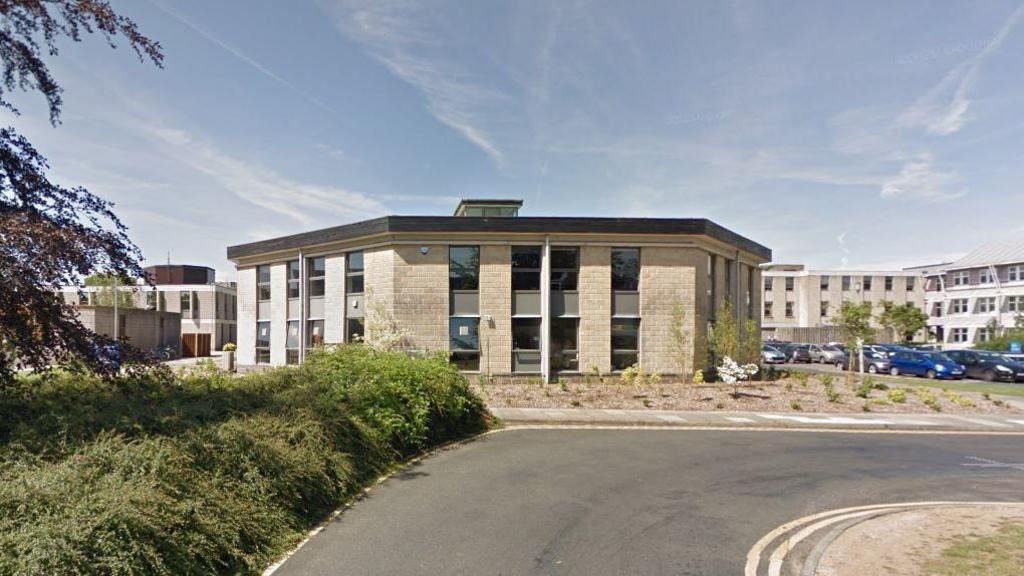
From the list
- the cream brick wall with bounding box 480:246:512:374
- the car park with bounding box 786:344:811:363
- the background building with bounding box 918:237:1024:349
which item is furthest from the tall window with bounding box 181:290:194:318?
Answer: the background building with bounding box 918:237:1024:349

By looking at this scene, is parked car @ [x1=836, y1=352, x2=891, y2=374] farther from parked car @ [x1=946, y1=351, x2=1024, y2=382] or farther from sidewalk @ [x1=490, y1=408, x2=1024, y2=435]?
sidewalk @ [x1=490, y1=408, x2=1024, y2=435]

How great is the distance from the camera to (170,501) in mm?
4941

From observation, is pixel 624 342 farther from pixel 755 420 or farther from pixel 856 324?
pixel 856 324

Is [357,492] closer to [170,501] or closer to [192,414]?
[192,414]

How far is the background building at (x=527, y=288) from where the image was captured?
21.1 m

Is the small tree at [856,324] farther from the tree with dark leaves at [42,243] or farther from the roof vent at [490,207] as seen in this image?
the tree with dark leaves at [42,243]

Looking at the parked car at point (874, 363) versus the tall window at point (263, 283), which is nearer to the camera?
the tall window at point (263, 283)

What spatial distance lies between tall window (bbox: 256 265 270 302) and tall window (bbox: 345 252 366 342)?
6.05 metres

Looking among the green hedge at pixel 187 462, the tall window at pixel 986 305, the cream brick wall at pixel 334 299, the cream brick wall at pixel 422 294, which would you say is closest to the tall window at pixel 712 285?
the cream brick wall at pixel 422 294

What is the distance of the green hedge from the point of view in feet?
14.2

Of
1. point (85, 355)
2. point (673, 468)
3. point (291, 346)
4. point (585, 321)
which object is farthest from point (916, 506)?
point (291, 346)

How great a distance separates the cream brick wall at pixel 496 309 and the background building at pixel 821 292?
59.1 meters

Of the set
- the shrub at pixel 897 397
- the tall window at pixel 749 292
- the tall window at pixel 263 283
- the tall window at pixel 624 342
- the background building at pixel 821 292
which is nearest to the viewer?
the shrub at pixel 897 397

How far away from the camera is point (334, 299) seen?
23016mm
